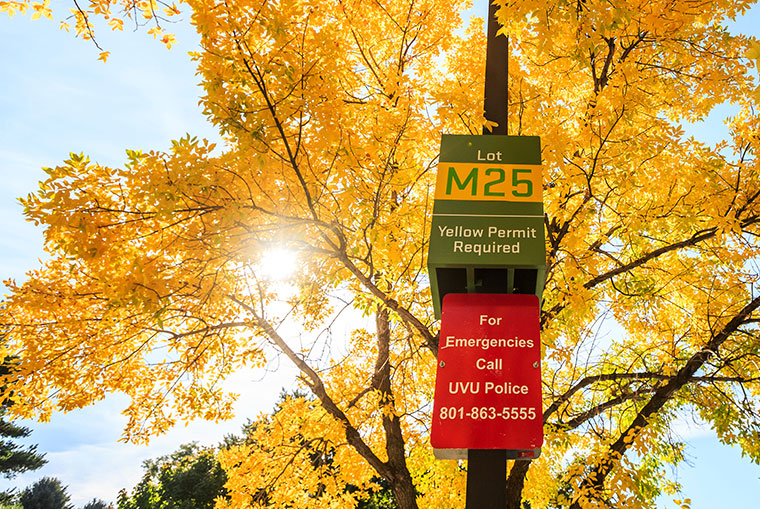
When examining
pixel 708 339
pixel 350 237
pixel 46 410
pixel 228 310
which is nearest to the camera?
pixel 350 237

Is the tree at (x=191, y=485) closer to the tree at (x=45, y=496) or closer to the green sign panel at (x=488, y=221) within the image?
the tree at (x=45, y=496)

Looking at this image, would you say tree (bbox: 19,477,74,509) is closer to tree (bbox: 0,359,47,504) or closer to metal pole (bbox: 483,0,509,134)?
tree (bbox: 0,359,47,504)

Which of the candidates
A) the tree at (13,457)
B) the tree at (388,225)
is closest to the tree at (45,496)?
the tree at (13,457)

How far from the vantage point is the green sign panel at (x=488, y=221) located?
2750mm

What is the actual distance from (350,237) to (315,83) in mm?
2073

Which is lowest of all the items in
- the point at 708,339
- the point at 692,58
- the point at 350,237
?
the point at 708,339

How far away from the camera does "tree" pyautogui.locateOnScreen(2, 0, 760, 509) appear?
4195mm

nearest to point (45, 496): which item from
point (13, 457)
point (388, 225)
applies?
point (13, 457)

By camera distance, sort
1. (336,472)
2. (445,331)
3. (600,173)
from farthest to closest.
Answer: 1. (336,472)
2. (600,173)
3. (445,331)

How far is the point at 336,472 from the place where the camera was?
8.12 meters

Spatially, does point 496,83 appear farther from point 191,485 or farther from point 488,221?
point 191,485

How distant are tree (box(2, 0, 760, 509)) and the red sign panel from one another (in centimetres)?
212

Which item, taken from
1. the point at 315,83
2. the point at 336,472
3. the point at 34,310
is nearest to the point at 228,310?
the point at 34,310

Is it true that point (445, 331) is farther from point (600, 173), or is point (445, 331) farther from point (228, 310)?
point (228, 310)
